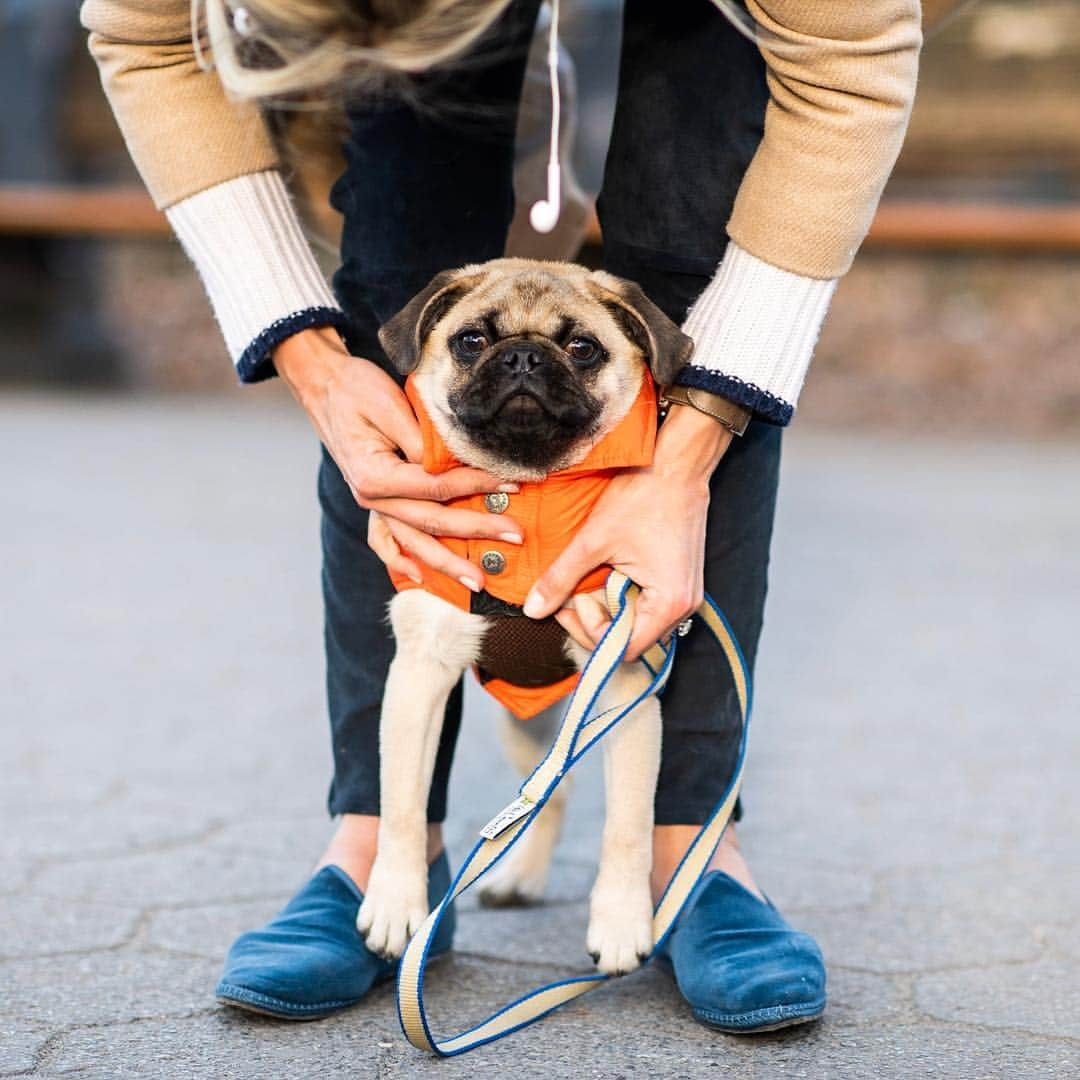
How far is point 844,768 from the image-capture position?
3.35 metres

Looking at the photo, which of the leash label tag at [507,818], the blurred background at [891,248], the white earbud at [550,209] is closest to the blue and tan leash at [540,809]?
the leash label tag at [507,818]

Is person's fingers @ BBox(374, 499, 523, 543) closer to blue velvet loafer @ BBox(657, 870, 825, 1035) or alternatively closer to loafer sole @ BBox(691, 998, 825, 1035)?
blue velvet loafer @ BBox(657, 870, 825, 1035)

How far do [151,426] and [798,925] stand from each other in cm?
736

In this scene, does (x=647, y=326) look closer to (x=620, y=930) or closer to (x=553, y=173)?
(x=553, y=173)

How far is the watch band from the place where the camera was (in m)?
2.08

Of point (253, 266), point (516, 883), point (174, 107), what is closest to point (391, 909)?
point (516, 883)

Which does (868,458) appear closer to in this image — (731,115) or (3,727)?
(3,727)

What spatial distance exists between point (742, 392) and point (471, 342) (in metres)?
0.47

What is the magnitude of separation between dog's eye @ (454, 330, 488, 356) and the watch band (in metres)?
0.35

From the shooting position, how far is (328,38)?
92.9 inches

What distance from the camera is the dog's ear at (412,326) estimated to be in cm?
218

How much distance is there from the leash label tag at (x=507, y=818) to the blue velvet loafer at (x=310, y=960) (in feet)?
1.05

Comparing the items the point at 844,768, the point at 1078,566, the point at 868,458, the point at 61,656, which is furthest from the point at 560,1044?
the point at 868,458

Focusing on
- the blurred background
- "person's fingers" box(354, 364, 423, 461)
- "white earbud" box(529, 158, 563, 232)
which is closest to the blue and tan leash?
"person's fingers" box(354, 364, 423, 461)
